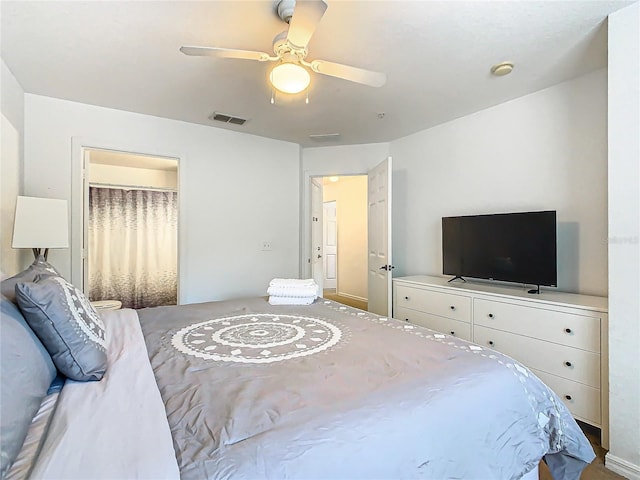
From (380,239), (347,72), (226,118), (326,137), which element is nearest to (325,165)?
(326,137)

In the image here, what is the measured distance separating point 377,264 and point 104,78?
10.1ft

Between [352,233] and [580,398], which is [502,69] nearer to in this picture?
[580,398]

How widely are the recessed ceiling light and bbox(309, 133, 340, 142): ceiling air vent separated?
179 cm

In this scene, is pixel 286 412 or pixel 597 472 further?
pixel 597 472

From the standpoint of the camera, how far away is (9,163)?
245cm

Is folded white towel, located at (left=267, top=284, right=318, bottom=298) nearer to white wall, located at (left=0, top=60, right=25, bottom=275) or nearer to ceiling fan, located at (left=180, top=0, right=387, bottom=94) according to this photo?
ceiling fan, located at (left=180, top=0, right=387, bottom=94)

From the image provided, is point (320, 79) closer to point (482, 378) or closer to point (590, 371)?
point (482, 378)

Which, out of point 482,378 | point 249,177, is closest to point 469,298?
point 482,378

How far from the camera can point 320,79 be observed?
2561mm

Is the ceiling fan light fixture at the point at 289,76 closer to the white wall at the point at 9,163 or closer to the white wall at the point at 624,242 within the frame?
the white wall at the point at 624,242

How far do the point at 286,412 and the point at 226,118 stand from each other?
10.4 ft

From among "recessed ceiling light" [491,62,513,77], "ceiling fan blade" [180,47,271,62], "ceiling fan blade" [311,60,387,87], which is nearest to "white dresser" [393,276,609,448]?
"recessed ceiling light" [491,62,513,77]

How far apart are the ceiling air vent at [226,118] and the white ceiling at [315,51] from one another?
0.39ft

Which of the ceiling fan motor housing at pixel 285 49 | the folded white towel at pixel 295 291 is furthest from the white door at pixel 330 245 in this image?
the ceiling fan motor housing at pixel 285 49
